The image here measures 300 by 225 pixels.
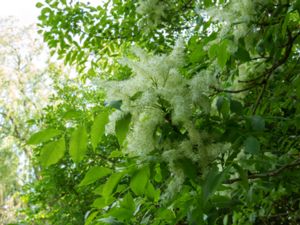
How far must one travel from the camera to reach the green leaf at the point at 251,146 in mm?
724

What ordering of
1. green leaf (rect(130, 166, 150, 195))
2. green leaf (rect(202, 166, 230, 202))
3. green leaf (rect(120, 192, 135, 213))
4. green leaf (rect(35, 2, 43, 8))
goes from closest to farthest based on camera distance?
green leaf (rect(202, 166, 230, 202)) < green leaf (rect(130, 166, 150, 195)) < green leaf (rect(120, 192, 135, 213)) < green leaf (rect(35, 2, 43, 8))

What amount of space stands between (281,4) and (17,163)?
718 cm

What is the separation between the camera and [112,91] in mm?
767

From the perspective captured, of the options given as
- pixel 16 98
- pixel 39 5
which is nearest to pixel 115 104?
pixel 39 5

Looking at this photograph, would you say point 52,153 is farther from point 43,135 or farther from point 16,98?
point 16,98

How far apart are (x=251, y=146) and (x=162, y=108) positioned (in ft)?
0.57

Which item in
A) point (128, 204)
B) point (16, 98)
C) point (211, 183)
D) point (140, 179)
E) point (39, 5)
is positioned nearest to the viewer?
point (211, 183)

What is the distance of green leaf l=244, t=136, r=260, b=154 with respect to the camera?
724mm

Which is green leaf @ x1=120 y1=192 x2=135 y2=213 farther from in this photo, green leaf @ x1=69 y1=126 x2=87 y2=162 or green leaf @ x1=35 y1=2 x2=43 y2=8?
green leaf @ x1=35 y1=2 x2=43 y2=8

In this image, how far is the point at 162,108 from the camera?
2.52 feet

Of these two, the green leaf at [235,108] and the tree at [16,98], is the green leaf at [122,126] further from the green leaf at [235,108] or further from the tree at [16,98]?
the tree at [16,98]

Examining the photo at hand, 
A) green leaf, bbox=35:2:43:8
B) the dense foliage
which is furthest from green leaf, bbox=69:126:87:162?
green leaf, bbox=35:2:43:8

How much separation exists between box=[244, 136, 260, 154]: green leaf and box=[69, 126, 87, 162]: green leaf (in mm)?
304

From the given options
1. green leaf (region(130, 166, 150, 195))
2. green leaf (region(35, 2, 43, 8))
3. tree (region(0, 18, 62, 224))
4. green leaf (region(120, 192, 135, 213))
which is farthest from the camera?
tree (region(0, 18, 62, 224))
